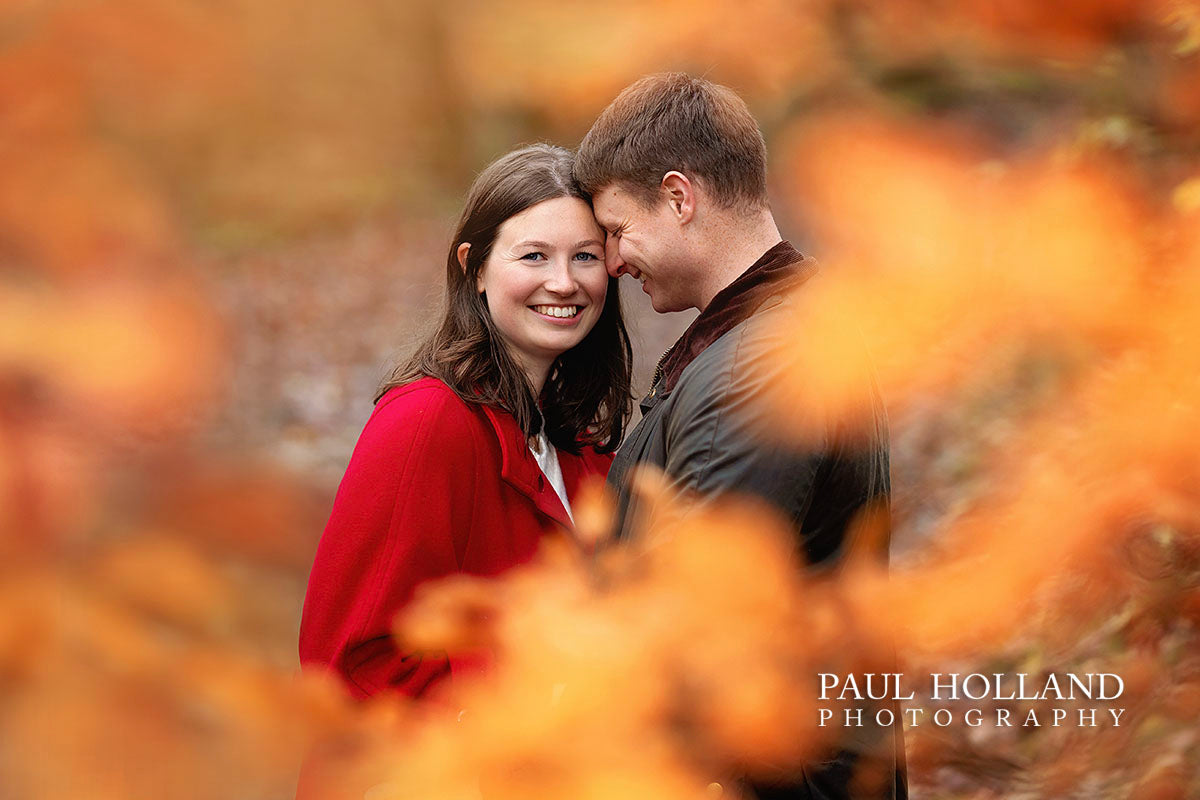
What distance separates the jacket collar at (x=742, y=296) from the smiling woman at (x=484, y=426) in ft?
1.33

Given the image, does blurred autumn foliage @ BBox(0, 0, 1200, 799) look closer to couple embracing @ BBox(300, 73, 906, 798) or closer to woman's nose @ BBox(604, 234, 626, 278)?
couple embracing @ BBox(300, 73, 906, 798)

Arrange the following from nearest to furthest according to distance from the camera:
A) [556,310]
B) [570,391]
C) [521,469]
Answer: [521,469] < [556,310] < [570,391]

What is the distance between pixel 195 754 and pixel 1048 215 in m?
1.15

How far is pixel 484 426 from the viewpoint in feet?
7.50

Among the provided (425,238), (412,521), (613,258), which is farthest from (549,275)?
(425,238)

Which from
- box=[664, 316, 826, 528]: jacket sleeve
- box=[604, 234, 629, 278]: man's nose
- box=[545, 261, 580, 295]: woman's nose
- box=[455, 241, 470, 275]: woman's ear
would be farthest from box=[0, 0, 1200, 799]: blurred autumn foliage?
box=[455, 241, 470, 275]: woman's ear

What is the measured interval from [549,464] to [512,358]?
249 mm

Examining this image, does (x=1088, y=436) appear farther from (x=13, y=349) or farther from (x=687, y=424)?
(x=13, y=349)

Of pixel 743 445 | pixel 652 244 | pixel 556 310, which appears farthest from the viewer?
pixel 556 310

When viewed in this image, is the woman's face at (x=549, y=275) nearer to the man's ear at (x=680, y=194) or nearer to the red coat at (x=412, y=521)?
the red coat at (x=412, y=521)

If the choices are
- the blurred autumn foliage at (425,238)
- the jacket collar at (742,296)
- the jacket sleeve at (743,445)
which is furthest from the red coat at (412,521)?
the jacket sleeve at (743,445)

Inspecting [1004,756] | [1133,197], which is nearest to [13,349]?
[1133,197]

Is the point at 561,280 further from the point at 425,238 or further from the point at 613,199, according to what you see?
the point at 425,238

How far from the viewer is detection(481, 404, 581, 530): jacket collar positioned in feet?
7.34
